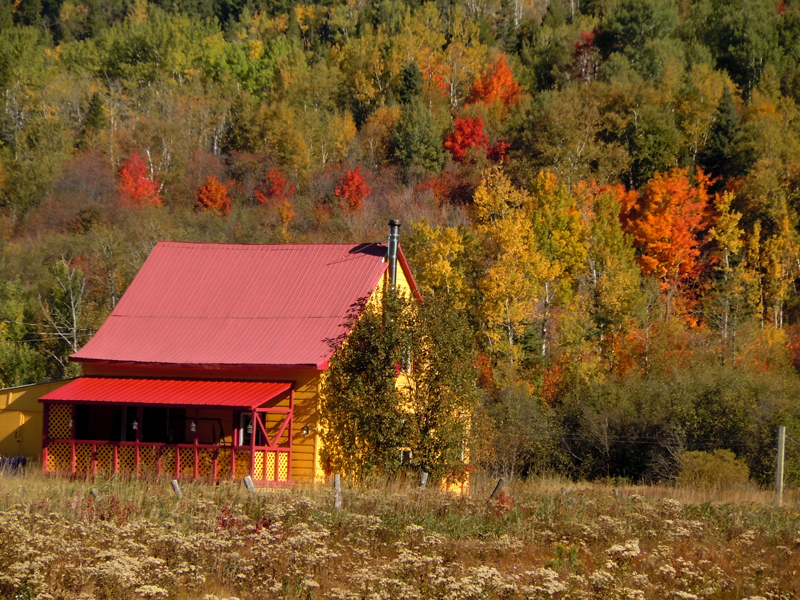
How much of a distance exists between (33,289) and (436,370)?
3868 cm

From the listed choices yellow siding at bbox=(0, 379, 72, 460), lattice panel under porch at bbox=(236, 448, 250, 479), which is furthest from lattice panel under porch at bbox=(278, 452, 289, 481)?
yellow siding at bbox=(0, 379, 72, 460)

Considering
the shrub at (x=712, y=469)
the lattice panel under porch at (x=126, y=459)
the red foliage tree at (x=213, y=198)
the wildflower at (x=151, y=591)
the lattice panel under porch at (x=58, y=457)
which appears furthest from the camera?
the red foliage tree at (x=213, y=198)

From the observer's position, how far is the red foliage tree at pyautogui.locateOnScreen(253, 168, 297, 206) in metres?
71.2

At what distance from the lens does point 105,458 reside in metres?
24.7

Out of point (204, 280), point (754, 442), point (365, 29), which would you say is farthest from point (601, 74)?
point (204, 280)

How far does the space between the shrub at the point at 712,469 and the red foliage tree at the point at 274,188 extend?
4536cm

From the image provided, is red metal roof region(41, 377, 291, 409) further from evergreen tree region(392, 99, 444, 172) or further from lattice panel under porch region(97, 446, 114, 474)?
evergreen tree region(392, 99, 444, 172)

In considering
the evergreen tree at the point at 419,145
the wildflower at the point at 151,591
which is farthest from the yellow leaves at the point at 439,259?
the wildflower at the point at 151,591

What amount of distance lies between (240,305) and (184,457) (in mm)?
4690

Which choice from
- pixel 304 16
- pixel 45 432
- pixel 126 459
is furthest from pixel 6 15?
pixel 126 459

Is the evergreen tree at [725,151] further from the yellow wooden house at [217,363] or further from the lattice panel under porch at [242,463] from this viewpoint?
the lattice panel under porch at [242,463]

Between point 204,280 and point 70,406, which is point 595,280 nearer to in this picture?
point 204,280

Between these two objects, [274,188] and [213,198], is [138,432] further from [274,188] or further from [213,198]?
[274,188]

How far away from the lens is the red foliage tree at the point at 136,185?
6893 centimetres
